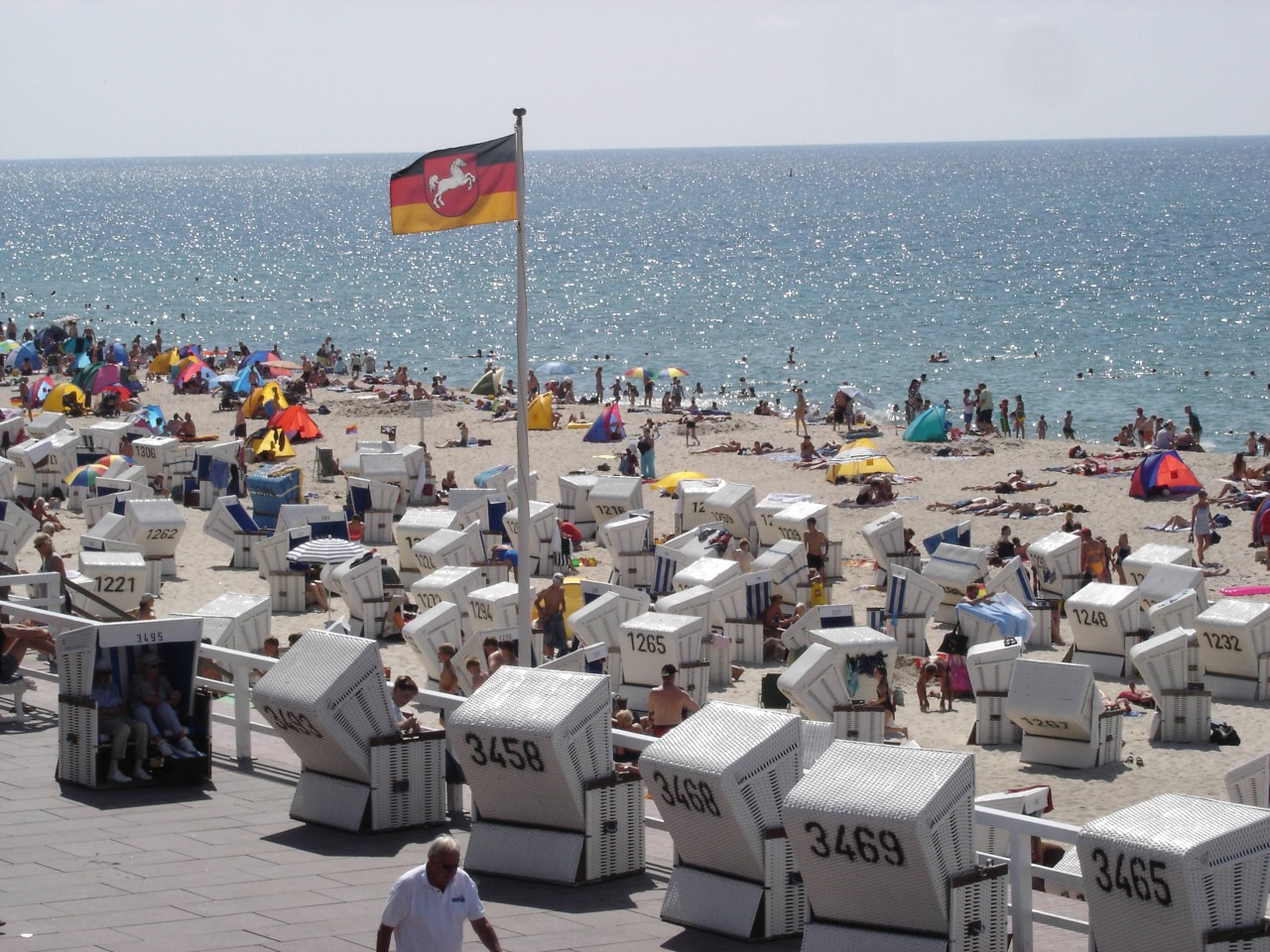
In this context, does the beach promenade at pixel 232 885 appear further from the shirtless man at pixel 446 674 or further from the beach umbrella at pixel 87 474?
the beach umbrella at pixel 87 474

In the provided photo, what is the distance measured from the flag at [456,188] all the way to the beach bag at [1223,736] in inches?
315

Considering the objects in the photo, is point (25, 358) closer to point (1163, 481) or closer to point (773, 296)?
point (1163, 481)

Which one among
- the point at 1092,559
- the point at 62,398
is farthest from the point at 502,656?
the point at 62,398

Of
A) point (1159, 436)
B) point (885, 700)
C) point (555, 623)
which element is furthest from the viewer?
point (1159, 436)

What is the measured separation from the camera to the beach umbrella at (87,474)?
26125 mm

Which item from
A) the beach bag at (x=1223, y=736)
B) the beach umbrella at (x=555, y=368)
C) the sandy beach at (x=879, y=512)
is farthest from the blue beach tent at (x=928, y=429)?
the beach bag at (x=1223, y=736)

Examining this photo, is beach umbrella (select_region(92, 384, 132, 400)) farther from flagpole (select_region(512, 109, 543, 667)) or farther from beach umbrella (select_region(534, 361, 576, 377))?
flagpole (select_region(512, 109, 543, 667))

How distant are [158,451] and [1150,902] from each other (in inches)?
946

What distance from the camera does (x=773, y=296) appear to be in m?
91.2

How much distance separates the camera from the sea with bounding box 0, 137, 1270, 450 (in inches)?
2306

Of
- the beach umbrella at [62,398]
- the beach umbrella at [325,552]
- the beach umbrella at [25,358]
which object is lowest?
the beach umbrella at [325,552]

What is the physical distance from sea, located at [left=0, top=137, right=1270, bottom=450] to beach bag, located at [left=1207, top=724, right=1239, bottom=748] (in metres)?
14.6

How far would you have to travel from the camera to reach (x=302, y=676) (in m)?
8.27

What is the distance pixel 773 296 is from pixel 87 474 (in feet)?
222
